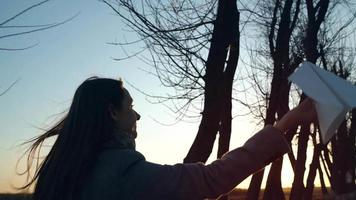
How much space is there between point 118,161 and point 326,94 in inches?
31.6

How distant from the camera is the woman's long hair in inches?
79.5

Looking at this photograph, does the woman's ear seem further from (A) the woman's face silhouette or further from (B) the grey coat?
(B) the grey coat

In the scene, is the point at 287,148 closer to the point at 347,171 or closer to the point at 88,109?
the point at 88,109

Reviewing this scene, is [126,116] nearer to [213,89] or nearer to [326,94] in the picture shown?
[326,94]

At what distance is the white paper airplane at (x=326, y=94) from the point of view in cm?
194

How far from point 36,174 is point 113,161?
0.38m

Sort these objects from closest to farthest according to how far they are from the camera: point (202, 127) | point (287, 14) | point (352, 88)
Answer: point (352, 88) → point (202, 127) → point (287, 14)

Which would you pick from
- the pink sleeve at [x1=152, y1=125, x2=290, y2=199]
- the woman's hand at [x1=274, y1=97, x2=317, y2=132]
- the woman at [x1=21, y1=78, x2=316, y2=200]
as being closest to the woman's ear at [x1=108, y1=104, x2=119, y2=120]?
the woman at [x1=21, y1=78, x2=316, y2=200]

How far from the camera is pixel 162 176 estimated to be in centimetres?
194

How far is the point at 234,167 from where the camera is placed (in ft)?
6.56

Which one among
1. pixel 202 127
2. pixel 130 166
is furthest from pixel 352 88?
pixel 202 127

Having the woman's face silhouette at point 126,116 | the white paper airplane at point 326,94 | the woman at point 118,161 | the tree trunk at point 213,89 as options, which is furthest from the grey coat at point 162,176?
the tree trunk at point 213,89

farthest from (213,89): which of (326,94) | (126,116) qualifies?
(326,94)

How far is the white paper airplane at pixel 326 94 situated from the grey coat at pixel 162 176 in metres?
0.26
